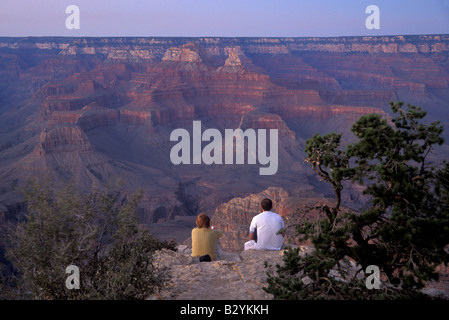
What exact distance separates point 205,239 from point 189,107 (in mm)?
92763

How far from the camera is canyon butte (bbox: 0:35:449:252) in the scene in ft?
193

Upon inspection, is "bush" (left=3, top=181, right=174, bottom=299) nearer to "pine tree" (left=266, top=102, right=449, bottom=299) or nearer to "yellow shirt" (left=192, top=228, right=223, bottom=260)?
"yellow shirt" (left=192, top=228, right=223, bottom=260)

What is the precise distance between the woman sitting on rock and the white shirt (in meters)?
1.04

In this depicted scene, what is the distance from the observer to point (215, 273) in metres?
10.5

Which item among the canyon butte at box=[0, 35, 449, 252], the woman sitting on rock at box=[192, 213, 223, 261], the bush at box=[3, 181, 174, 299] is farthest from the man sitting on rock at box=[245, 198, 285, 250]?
the canyon butte at box=[0, 35, 449, 252]

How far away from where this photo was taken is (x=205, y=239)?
38.6 feet

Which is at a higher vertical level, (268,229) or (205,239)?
(268,229)

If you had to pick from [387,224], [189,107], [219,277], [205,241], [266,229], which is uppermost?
[189,107]

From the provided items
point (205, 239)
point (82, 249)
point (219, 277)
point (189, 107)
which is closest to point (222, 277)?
point (219, 277)

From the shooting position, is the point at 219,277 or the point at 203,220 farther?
the point at 203,220

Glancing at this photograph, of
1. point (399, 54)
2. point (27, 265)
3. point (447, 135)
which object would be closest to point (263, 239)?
point (27, 265)

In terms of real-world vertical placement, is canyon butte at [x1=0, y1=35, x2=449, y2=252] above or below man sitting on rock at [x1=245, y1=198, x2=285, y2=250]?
above

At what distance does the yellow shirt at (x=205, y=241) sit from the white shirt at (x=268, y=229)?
3.41 feet

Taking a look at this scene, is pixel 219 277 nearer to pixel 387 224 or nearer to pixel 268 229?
pixel 268 229
